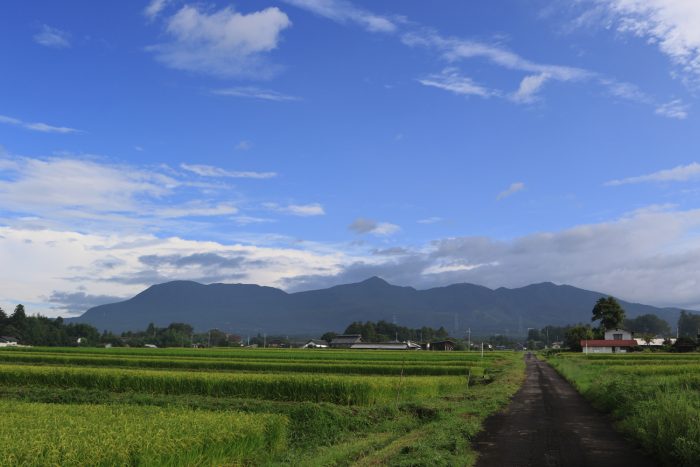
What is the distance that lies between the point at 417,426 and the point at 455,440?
486 cm

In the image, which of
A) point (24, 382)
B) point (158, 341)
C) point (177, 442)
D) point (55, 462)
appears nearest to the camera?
point (55, 462)

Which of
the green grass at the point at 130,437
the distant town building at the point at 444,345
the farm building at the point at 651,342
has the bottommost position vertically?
the distant town building at the point at 444,345

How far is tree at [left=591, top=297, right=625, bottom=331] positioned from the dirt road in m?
119

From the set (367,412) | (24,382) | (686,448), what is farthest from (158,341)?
(686,448)

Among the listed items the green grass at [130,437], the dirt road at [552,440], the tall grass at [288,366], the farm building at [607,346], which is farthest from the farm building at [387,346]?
the green grass at [130,437]

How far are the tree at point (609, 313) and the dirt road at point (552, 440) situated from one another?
389 ft

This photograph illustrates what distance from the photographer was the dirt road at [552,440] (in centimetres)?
1395

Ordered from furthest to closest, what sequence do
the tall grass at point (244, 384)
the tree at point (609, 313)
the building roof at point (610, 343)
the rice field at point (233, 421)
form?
1. the tree at point (609, 313)
2. the building roof at point (610, 343)
3. the tall grass at point (244, 384)
4. the rice field at point (233, 421)

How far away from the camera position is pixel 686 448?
1251 cm

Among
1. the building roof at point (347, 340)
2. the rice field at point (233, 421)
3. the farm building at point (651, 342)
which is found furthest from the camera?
the building roof at point (347, 340)

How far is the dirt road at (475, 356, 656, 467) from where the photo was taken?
13945 millimetres

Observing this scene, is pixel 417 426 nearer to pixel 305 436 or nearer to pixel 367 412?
pixel 367 412

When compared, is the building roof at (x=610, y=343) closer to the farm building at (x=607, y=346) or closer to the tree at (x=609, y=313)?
the farm building at (x=607, y=346)

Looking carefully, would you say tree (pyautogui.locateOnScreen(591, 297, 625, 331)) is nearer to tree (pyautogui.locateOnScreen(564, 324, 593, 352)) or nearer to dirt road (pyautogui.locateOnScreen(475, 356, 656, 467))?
tree (pyautogui.locateOnScreen(564, 324, 593, 352))
